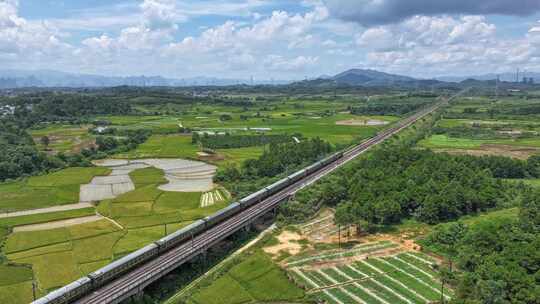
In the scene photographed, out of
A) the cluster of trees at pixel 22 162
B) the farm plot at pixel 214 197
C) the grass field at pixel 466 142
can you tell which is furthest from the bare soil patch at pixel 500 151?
the cluster of trees at pixel 22 162

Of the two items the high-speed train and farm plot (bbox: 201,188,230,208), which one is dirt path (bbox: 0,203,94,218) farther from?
the high-speed train

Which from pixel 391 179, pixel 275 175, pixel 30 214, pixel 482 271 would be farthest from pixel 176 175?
pixel 482 271

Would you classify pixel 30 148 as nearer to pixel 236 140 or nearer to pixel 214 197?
pixel 214 197

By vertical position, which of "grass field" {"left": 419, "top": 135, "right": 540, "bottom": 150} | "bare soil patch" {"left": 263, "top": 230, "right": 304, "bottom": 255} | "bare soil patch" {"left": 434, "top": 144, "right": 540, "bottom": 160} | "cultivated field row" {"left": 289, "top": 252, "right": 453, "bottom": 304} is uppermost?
"grass field" {"left": 419, "top": 135, "right": 540, "bottom": 150}

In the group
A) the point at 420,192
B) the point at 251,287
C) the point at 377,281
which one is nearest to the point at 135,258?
the point at 251,287

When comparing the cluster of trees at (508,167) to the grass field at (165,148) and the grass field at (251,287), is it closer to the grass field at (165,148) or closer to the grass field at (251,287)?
the grass field at (251,287)

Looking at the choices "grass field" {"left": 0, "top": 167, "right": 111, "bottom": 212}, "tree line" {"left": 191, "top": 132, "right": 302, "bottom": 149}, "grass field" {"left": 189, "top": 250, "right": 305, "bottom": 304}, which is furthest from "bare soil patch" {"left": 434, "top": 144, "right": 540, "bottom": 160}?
"grass field" {"left": 0, "top": 167, "right": 111, "bottom": 212}
